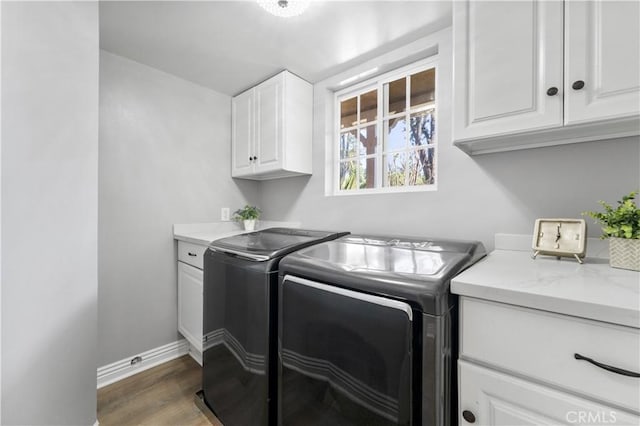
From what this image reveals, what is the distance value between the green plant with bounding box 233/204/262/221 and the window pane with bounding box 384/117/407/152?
1344 millimetres

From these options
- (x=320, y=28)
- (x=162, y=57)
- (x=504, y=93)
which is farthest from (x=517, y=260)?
(x=162, y=57)

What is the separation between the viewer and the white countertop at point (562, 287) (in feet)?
2.01

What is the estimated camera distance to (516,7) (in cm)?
99

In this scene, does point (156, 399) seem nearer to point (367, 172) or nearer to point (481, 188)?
point (367, 172)

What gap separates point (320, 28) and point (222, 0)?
55cm

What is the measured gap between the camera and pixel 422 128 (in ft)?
5.63

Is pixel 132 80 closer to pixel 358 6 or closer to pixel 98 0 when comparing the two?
pixel 98 0

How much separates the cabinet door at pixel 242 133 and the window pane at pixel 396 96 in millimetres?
1159

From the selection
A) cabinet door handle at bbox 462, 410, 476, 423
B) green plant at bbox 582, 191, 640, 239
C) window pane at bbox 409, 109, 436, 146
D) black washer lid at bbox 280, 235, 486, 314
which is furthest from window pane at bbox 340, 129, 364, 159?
cabinet door handle at bbox 462, 410, 476, 423

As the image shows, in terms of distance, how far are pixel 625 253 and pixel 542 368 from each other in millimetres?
582

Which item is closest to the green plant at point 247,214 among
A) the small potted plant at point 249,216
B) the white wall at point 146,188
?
the small potted plant at point 249,216

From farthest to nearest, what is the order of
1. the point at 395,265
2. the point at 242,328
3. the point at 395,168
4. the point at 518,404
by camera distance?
the point at 395,168, the point at 242,328, the point at 395,265, the point at 518,404

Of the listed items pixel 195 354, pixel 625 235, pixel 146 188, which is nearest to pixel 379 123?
pixel 625 235

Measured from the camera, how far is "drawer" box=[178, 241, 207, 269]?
188 centimetres
